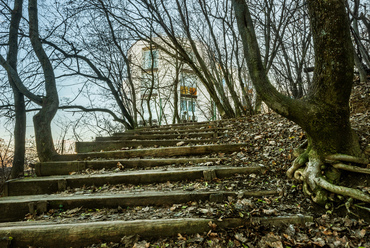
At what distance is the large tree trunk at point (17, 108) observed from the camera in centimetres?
581

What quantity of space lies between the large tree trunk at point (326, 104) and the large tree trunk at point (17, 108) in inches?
280

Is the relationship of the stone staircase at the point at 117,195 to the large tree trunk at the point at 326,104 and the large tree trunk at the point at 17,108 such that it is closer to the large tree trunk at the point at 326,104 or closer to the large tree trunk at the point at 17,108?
the large tree trunk at the point at 326,104

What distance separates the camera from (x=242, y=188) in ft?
8.96

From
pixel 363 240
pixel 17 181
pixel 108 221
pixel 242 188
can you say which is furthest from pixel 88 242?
pixel 363 240

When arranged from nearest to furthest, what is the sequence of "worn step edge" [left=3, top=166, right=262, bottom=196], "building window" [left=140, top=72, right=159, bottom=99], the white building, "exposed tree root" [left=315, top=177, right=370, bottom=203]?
"exposed tree root" [left=315, top=177, right=370, bottom=203] < "worn step edge" [left=3, top=166, right=262, bottom=196] < "building window" [left=140, top=72, right=159, bottom=99] < the white building

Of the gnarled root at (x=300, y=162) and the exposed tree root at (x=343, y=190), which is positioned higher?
the gnarled root at (x=300, y=162)

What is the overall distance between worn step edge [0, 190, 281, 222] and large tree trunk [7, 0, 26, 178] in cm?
397

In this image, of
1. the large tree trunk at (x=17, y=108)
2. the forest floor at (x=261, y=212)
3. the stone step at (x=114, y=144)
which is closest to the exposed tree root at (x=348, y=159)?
the forest floor at (x=261, y=212)

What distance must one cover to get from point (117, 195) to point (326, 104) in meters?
2.95

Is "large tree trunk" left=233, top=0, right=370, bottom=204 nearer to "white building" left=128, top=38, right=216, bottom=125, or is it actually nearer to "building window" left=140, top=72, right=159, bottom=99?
"building window" left=140, top=72, right=159, bottom=99

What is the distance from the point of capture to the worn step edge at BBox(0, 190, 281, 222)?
2557 mm

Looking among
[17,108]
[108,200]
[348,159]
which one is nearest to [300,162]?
[348,159]

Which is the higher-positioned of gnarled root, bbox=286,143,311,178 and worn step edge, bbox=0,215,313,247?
gnarled root, bbox=286,143,311,178

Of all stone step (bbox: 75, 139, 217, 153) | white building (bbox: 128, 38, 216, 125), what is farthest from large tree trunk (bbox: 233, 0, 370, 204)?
white building (bbox: 128, 38, 216, 125)
